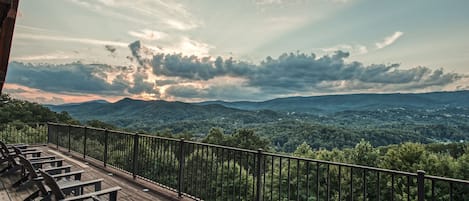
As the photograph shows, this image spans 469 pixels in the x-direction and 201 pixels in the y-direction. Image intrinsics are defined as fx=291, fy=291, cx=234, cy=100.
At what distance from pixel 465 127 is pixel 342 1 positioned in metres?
45.5

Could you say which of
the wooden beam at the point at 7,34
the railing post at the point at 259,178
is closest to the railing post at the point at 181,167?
the railing post at the point at 259,178

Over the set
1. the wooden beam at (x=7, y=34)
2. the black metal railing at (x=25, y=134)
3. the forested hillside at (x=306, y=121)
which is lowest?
the forested hillside at (x=306, y=121)

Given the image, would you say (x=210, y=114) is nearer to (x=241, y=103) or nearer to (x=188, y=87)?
(x=188, y=87)

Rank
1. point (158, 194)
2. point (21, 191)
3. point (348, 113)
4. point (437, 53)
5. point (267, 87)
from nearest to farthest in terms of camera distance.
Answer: point (21, 191) < point (158, 194) < point (437, 53) < point (267, 87) < point (348, 113)

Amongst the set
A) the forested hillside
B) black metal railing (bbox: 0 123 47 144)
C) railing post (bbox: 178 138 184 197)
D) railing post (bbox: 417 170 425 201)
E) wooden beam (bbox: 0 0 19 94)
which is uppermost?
wooden beam (bbox: 0 0 19 94)

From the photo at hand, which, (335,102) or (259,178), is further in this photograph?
(335,102)

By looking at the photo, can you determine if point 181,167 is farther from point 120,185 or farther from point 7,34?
point 7,34

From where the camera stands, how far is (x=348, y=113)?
79.7 metres

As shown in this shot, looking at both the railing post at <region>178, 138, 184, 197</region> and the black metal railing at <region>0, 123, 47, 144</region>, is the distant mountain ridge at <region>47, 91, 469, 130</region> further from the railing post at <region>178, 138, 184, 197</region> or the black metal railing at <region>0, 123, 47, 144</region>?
the railing post at <region>178, 138, 184, 197</region>

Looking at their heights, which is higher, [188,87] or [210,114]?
[188,87]

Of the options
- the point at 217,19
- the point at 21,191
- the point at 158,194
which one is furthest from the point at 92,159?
the point at 217,19

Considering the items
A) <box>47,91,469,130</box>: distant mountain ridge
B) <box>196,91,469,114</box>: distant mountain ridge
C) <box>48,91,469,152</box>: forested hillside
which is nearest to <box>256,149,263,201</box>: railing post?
<box>48,91,469,152</box>: forested hillside

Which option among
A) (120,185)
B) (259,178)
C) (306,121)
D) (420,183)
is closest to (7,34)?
(120,185)

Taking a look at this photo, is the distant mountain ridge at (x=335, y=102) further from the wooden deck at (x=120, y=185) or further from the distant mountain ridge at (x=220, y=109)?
the wooden deck at (x=120, y=185)
